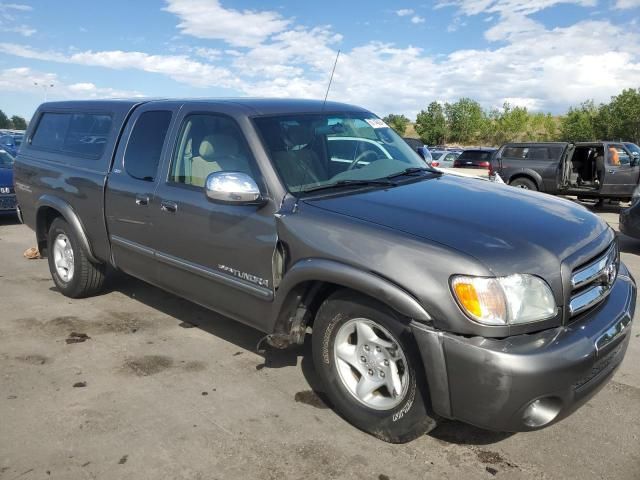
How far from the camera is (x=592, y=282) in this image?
2904 mm

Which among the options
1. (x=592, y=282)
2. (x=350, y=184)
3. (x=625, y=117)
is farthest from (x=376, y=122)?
(x=625, y=117)

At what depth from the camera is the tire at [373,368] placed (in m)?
2.75

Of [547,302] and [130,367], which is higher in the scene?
[547,302]

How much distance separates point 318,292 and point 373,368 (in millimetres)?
540

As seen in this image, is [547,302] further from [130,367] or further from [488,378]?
[130,367]

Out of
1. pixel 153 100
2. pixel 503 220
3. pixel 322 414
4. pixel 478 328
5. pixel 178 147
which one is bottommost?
pixel 322 414

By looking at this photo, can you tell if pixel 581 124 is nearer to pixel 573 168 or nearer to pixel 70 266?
pixel 573 168

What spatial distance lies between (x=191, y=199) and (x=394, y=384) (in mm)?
1820

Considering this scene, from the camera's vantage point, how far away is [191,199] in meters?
3.75

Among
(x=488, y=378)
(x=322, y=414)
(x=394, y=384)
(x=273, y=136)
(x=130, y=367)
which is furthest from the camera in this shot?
(x=130, y=367)

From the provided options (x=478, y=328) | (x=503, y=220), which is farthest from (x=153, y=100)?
(x=478, y=328)

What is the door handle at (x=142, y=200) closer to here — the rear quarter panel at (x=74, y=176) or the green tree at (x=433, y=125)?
the rear quarter panel at (x=74, y=176)

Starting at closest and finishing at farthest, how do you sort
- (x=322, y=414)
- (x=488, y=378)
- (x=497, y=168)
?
(x=488, y=378) < (x=322, y=414) < (x=497, y=168)

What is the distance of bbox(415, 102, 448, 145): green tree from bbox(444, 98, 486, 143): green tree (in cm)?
103
